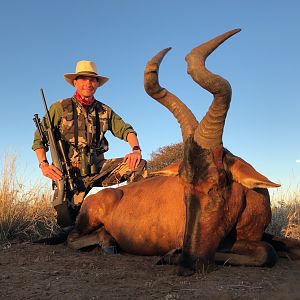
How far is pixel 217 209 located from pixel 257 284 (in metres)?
0.85

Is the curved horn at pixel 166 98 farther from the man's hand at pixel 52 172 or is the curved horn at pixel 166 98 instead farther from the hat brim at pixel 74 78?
the hat brim at pixel 74 78

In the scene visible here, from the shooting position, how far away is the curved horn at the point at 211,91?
401 centimetres

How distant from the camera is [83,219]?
592 cm

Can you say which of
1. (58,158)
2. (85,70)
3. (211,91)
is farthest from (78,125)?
(211,91)

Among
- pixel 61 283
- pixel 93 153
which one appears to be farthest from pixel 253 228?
pixel 93 153

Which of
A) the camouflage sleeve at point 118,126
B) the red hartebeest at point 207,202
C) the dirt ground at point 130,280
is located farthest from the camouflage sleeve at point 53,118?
the dirt ground at point 130,280

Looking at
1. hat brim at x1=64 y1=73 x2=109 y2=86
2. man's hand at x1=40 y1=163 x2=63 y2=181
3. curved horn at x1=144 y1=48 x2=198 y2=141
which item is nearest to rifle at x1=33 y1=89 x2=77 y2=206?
man's hand at x1=40 y1=163 x2=63 y2=181

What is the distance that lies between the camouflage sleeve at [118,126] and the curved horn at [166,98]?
2.92 metres

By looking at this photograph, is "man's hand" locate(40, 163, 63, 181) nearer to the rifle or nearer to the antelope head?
the rifle

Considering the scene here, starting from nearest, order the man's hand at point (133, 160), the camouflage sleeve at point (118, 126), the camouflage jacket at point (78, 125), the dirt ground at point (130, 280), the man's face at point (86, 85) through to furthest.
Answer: the dirt ground at point (130, 280) < the man's hand at point (133, 160) < the camouflage jacket at point (78, 125) < the man's face at point (86, 85) < the camouflage sleeve at point (118, 126)

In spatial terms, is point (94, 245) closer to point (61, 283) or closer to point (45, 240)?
point (45, 240)

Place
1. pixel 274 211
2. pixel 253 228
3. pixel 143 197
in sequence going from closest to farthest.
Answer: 1. pixel 253 228
2. pixel 143 197
3. pixel 274 211

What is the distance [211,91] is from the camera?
405cm

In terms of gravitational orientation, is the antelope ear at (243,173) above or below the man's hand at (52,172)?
below
